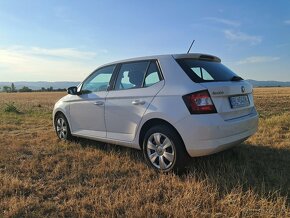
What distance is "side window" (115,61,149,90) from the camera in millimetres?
5047

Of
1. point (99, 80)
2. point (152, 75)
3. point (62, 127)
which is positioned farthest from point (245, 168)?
point (62, 127)

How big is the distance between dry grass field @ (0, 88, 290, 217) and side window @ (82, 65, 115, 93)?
3.84ft

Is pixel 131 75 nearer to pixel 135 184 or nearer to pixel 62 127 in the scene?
pixel 135 184

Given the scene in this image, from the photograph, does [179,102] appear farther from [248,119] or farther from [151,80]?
[248,119]

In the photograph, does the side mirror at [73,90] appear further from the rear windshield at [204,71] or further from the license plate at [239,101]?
the license plate at [239,101]

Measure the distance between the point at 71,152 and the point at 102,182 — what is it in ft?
6.19

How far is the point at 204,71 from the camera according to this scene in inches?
183

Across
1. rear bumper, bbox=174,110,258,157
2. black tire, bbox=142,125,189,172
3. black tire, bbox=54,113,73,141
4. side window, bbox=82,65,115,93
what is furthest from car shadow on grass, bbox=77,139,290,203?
side window, bbox=82,65,115,93

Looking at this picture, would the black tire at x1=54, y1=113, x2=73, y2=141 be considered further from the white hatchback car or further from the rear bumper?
the rear bumper

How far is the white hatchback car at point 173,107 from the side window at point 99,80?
2 cm

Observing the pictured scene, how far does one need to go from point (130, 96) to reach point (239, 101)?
1.65 metres

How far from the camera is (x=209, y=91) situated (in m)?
4.21

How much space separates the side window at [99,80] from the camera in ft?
18.8

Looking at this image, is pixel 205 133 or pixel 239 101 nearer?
pixel 205 133
